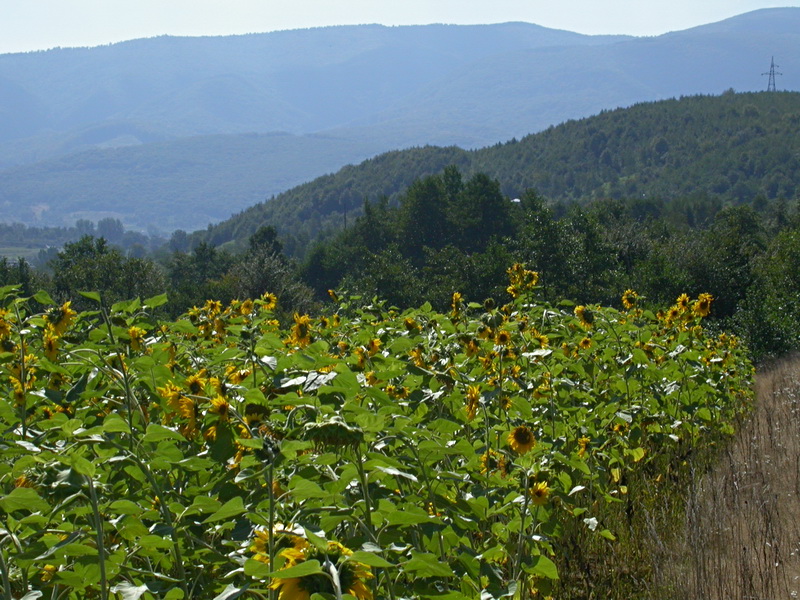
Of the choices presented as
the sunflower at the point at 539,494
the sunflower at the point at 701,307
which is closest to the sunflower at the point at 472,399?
the sunflower at the point at 539,494

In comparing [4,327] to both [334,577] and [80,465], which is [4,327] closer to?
[80,465]

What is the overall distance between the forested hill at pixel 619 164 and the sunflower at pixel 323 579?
104189 mm

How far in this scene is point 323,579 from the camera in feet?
4.00

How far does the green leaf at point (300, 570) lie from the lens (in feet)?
3.69

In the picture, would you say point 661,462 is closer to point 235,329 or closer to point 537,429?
point 537,429

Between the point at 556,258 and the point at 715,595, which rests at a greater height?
the point at 715,595

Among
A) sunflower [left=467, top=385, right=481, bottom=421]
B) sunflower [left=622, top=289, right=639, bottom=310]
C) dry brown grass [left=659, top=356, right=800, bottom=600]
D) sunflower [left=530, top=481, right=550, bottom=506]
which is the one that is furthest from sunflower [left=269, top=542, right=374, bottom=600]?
sunflower [left=622, top=289, right=639, bottom=310]

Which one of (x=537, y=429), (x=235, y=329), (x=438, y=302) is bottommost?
(x=438, y=302)

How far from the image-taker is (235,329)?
238cm

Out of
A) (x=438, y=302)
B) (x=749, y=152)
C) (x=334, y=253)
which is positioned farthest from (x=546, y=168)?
(x=438, y=302)

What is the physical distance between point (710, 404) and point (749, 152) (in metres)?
119

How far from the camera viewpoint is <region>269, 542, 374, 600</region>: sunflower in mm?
1211

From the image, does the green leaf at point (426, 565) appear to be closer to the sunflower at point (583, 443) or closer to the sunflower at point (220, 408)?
the sunflower at point (220, 408)

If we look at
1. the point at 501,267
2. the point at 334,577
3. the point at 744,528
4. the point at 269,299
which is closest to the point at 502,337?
the point at 744,528
